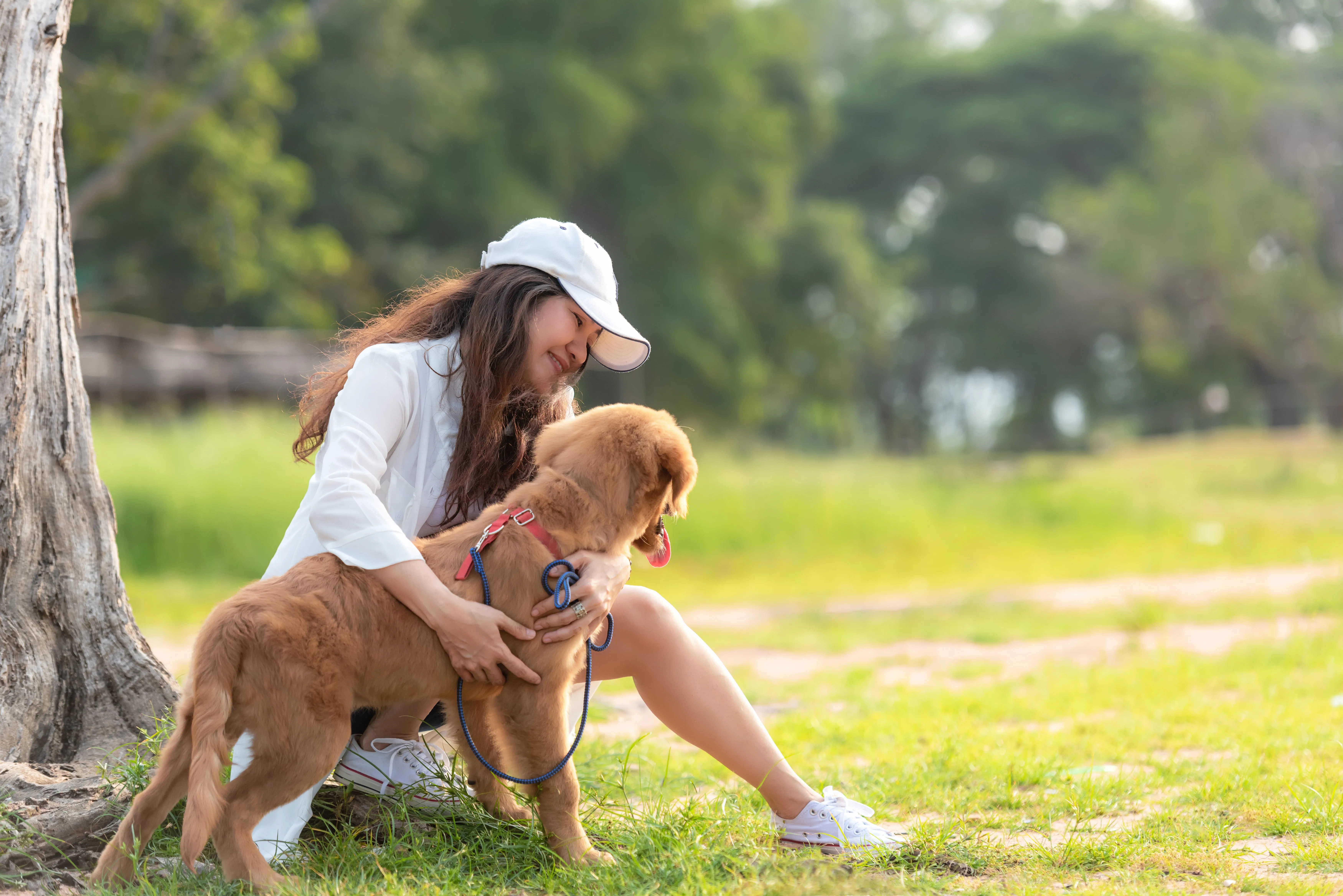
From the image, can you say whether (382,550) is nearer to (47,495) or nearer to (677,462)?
(677,462)

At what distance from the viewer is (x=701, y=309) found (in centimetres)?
2731

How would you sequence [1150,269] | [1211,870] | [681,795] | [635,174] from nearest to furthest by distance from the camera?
[1211,870] → [681,795] → [1150,269] → [635,174]

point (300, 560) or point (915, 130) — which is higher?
point (915, 130)

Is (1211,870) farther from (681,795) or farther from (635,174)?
(635,174)

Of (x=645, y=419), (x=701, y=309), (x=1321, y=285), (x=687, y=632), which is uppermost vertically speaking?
(x=1321, y=285)

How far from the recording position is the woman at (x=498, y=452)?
3.26 meters

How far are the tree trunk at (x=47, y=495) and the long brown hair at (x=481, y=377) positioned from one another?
0.72 meters

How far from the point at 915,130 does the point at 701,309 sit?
13.7m

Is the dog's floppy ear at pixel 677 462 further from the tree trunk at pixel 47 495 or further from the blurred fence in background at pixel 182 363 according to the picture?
the blurred fence in background at pixel 182 363

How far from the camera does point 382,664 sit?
9.66 feet

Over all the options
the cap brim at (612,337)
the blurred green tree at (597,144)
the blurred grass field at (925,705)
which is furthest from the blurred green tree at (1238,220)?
the cap brim at (612,337)

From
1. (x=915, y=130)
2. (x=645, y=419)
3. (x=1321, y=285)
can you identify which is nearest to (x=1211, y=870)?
(x=645, y=419)

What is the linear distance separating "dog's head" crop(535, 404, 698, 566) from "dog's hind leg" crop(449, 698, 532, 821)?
611 millimetres

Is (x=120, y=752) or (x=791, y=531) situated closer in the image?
(x=120, y=752)
